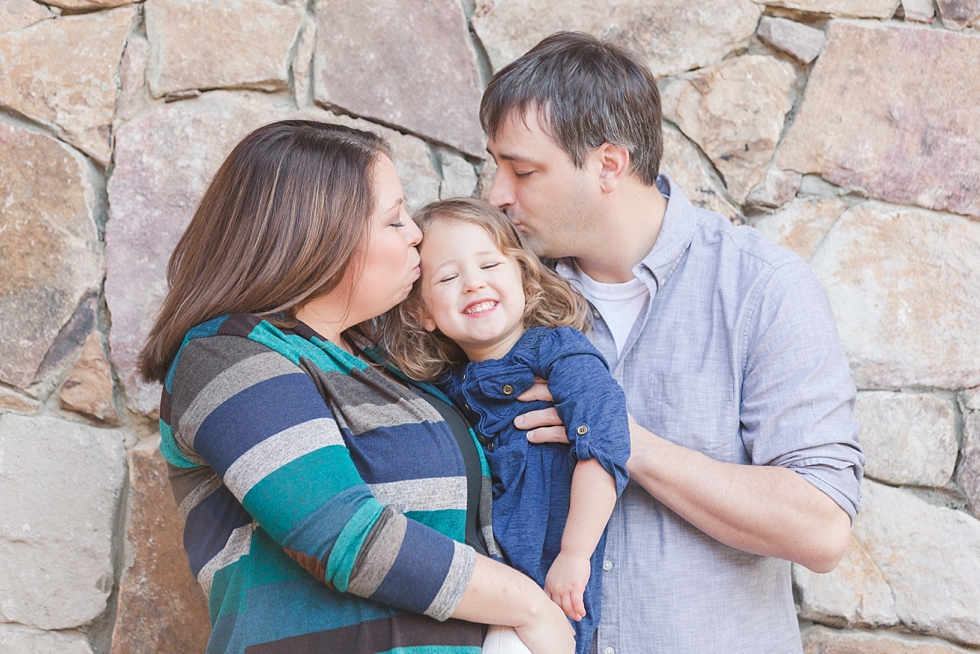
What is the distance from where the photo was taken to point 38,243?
1.88 metres

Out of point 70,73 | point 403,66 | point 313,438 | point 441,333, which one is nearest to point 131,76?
point 70,73

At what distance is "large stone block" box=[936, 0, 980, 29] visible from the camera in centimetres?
214

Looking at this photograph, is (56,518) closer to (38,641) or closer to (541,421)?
(38,641)

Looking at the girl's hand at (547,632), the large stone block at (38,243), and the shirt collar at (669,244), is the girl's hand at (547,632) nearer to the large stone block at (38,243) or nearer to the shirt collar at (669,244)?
the shirt collar at (669,244)

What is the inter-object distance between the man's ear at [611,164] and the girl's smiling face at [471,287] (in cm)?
33

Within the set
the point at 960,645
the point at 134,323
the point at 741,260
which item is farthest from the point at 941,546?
the point at 134,323

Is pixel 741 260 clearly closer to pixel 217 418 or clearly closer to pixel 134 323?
pixel 217 418

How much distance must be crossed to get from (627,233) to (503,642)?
3.25 feet

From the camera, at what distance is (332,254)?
1.46 meters

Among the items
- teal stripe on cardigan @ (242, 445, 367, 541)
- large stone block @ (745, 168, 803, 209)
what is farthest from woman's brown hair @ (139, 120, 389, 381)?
large stone block @ (745, 168, 803, 209)

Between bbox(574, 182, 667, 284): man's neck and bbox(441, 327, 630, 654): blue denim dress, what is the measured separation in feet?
0.93

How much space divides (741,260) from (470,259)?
2.02 ft

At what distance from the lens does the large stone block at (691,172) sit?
2.15 meters

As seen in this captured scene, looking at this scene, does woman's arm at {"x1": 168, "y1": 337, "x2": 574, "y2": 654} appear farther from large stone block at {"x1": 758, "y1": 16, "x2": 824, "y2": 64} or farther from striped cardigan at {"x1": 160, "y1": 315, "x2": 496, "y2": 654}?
large stone block at {"x1": 758, "y1": 16, "x2": 824, "y2": 64}
